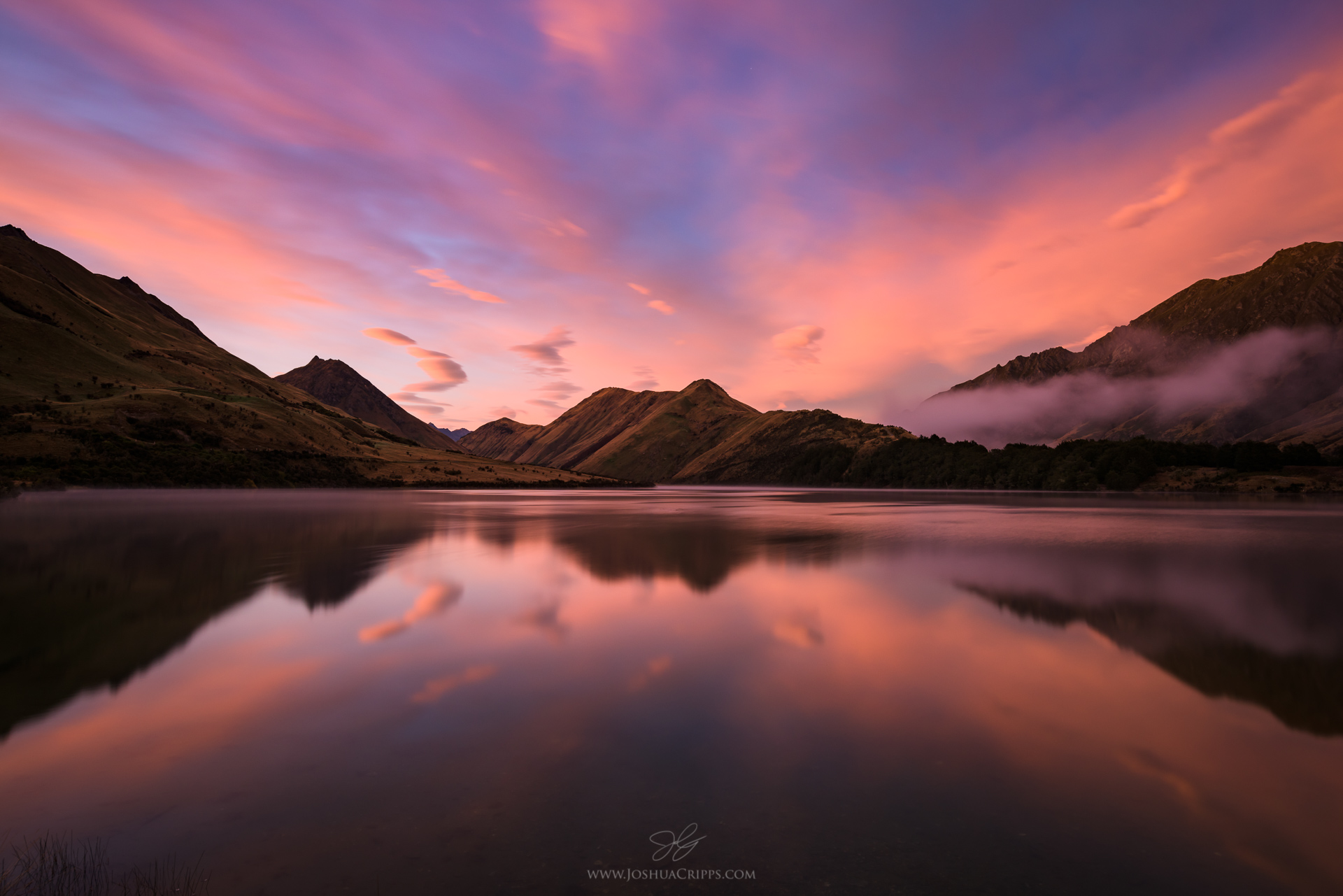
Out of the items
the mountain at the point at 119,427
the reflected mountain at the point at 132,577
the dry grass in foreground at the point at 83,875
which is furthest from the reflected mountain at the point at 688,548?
the mountain at the point at 119,427

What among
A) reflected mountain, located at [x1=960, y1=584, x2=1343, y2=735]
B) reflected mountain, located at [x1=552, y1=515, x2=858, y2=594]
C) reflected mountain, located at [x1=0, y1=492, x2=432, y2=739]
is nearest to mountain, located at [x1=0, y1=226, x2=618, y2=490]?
reflected mountain, located at [x1=0, y1=492, x2=432, y2=739]

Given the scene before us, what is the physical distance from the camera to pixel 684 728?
11836mm

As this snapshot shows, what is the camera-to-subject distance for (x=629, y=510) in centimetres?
8912

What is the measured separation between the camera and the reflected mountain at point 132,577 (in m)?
15.6

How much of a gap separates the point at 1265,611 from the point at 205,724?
105 feet

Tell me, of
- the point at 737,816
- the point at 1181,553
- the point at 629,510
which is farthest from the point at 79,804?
the point at 629,510

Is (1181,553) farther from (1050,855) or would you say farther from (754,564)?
(1050,855)

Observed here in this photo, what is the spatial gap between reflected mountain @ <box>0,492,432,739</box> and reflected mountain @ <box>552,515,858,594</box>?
1206 centimetres

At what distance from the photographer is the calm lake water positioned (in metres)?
7.61

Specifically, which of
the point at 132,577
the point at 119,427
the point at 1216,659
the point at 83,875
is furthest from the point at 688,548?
the point at 119,427

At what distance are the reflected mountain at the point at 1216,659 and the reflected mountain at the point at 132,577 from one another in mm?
25488
